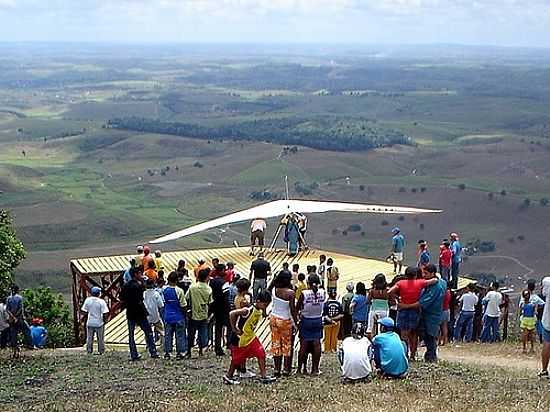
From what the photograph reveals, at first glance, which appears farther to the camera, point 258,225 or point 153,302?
point 258,225

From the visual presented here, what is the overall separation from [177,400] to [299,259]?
13116 millimetres

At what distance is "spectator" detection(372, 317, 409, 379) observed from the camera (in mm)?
11891

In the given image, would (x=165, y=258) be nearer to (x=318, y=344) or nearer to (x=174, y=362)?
(x=174, y=362)

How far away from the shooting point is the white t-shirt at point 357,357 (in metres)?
11.9

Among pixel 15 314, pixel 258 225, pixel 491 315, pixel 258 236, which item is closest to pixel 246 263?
pixel 258 236

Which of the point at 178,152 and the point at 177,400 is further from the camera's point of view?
the point at 178,152

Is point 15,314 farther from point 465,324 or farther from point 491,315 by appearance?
point 491,315

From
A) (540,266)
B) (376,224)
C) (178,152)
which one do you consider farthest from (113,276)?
(178,152)

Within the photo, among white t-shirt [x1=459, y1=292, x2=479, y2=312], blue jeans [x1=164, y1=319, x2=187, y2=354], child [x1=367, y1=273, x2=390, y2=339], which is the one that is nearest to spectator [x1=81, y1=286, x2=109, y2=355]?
blue jeans [x1=164, y1=319, x2=187, y2=354]

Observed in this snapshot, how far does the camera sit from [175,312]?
47.6 ft

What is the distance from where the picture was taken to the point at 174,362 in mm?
14711

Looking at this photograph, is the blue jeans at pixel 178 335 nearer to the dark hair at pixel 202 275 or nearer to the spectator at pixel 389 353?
the dark hair at pixel 202 275

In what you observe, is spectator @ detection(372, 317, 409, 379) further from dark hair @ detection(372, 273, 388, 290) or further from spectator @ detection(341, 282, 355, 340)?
spectator @ detection(341, 282, 355, 340)

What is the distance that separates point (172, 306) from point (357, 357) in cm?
393
